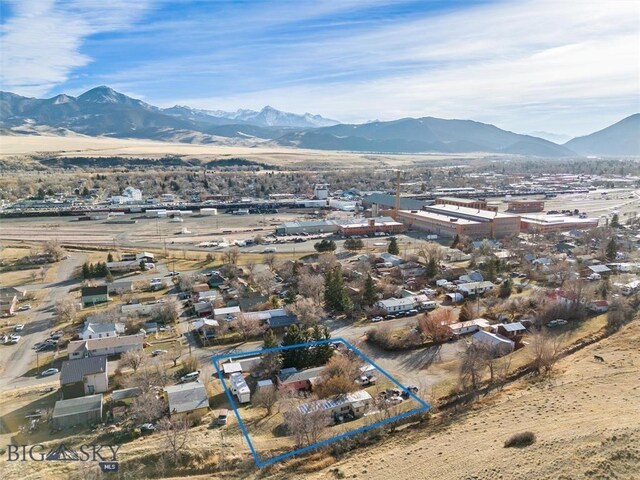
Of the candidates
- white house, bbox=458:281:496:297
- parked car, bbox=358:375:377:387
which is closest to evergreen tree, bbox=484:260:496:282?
white house, bbox=458:281:496:297

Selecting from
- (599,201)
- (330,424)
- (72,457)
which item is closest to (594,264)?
(330,424)

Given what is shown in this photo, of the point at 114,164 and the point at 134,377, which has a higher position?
the point at 114,164

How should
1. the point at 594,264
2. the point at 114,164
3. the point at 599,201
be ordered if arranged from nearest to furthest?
the point at 594,264
the point at 599,201
the point at 114,164

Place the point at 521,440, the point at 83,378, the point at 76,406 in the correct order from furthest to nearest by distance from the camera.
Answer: the point at 83,378
the point at 76,406
the point at 521,440

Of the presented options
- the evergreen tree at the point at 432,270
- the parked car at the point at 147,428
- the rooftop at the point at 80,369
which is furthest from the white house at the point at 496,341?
the rooftop at the point at 80,369

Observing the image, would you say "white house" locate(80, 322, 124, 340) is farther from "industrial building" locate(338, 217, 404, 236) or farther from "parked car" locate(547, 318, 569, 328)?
"industrial building" locate(338, 217, 404, 236)

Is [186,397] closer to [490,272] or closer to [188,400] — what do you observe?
[188,400]

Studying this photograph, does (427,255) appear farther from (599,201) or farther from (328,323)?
(599,201)

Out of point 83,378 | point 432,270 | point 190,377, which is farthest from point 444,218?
point 83,378
